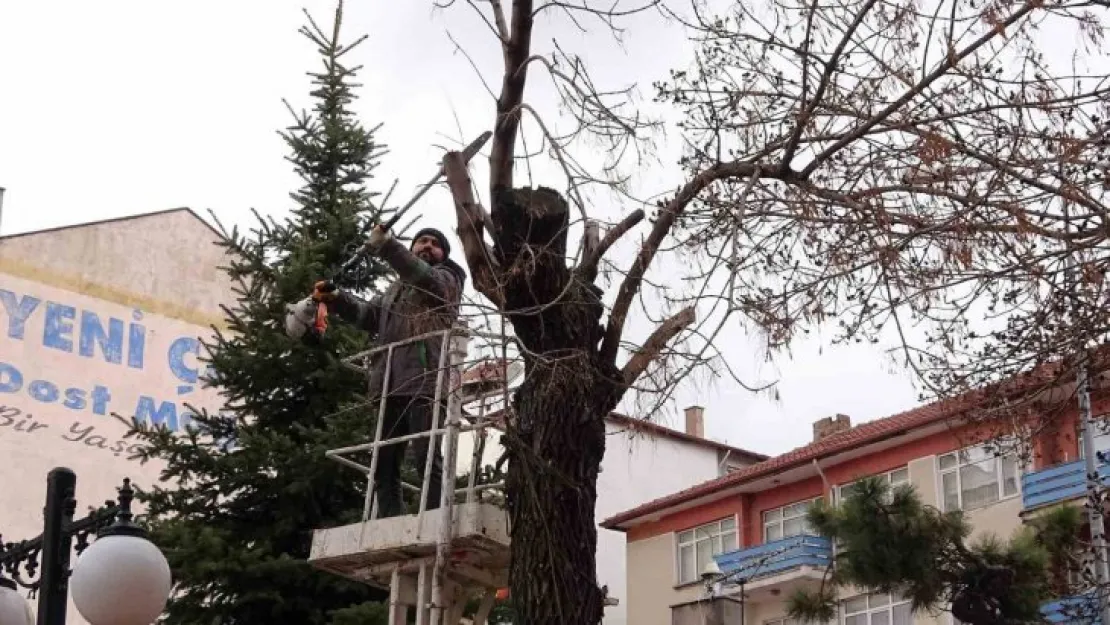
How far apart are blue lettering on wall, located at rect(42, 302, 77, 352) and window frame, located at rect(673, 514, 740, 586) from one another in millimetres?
15681

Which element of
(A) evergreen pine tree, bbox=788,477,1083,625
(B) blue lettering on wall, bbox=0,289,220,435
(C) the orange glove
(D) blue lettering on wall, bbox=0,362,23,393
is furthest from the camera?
(B) blue lettering on wall, bbox=0,289,220,435

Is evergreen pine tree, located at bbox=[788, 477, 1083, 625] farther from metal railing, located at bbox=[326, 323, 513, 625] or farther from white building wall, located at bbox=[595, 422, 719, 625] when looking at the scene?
white building wall, located at bbox=[595, 422, 719, 625]

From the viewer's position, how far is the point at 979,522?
3403 centimetres

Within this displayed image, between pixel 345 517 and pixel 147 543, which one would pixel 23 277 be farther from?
pixel 147 543

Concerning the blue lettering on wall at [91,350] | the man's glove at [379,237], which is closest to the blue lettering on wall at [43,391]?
the blue lettering on wall at [91,350]

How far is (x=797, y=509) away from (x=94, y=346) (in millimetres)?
16029

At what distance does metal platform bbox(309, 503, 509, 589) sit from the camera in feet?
33.6

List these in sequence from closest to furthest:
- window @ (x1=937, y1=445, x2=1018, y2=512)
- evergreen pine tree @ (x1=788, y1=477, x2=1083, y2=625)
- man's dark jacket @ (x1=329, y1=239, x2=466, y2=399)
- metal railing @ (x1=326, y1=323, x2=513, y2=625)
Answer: metal railing @ (x1=326, y1=323, x2=513, y2=625) < man's dark jacket @ (x1=329, y1=239, x2=466, y2=399) < evergreen pine tree @ (x1=788, y1=477, x2=1083, y2=625) < window @ (x1=937, y1=445, x2=1018, y2=512)

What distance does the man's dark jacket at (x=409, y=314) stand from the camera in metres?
10.4

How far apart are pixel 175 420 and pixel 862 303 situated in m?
26.3

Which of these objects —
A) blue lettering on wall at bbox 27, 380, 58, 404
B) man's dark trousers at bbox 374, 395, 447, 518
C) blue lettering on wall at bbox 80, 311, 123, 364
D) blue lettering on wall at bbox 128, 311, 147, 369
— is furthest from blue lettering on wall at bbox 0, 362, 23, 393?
man's dark trousers at bbox 374, 395, 447, 518

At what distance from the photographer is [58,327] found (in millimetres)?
33375

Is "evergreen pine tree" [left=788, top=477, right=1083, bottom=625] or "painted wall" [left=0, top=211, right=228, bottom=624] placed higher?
"painted wall" [left=0, top=211, right=228, bottom=624]

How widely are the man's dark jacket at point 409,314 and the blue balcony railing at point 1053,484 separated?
2154 cm
